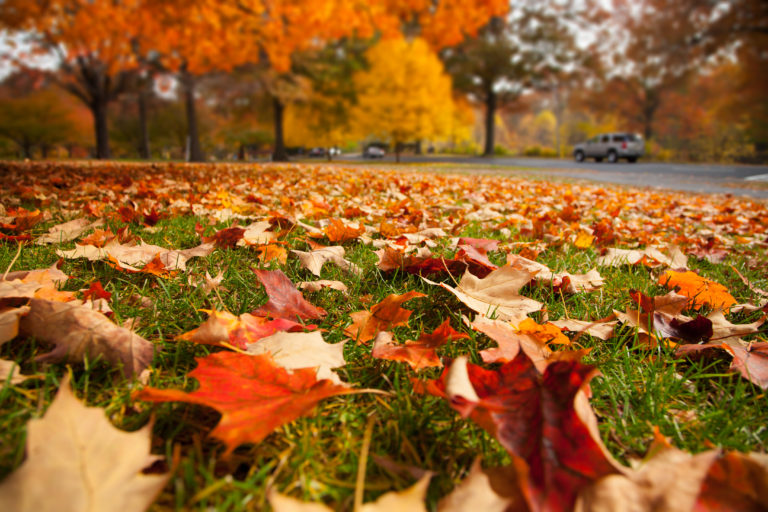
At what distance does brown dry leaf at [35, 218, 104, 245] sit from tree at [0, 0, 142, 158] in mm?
8976

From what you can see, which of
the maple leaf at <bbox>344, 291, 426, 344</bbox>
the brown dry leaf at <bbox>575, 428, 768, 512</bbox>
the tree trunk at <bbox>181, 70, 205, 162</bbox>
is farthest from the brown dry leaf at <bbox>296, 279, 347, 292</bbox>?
the tree trunk at <bbox>181, 70, 205, 162</bbox>

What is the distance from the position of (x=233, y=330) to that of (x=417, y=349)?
1.20ft

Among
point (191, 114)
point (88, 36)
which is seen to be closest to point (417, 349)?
point (88, 36)

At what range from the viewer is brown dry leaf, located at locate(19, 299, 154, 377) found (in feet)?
2.36

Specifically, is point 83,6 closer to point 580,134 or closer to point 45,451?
point 45,451

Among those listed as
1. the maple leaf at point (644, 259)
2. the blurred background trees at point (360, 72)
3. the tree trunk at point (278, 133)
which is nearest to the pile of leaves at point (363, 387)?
the maple leaf at point (644, 259)

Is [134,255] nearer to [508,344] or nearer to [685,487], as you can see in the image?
[508,344]

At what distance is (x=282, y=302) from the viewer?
1.01m

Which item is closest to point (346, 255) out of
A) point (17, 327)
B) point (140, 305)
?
point (140, 305)

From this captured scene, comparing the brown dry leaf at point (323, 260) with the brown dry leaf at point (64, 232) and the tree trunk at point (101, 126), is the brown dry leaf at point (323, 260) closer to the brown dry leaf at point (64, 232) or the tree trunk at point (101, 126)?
the brown dry leaf at point (64, 232)

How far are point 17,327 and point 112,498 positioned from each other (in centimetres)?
51

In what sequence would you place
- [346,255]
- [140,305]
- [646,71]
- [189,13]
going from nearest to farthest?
[140,305] → [346,255] → [189,13] → [646,71]

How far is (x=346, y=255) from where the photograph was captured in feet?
5.13

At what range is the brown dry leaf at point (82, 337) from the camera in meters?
0.72
